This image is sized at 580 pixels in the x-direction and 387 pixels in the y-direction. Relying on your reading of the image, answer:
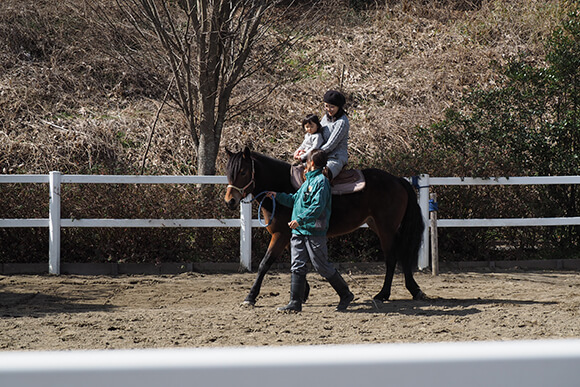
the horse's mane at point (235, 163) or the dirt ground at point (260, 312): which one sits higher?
the horse's mane at point (235, 163)

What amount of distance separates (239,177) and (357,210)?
4.74 feet

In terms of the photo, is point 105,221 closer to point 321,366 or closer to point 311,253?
point 311,253

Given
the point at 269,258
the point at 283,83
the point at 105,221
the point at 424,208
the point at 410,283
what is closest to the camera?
the point at 269,258

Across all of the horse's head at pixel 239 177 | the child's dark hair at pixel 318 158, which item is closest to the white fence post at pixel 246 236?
the horse's head at pixel 239 177

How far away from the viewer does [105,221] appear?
9258 millimetres

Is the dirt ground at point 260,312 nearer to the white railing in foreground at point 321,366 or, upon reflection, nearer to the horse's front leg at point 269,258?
the horse's front leg at point 269,258

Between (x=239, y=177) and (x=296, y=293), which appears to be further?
(x=239, y=177)

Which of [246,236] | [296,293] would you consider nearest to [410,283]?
[296,293]

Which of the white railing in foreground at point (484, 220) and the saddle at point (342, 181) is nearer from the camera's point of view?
the saddle at point (342, 181)

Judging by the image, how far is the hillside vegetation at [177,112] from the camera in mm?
9844

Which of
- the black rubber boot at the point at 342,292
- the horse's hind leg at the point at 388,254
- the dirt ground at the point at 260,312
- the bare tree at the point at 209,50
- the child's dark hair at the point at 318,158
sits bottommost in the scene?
the dirt ground at the point at 260,312

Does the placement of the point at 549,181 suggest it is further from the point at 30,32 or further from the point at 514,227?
the point at 30,32

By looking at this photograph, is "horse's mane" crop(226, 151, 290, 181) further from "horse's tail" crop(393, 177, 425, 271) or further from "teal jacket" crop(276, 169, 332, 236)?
"horse's tail" crop(393, 177, 425, 271)

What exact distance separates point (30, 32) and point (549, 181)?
1488 centimetres
